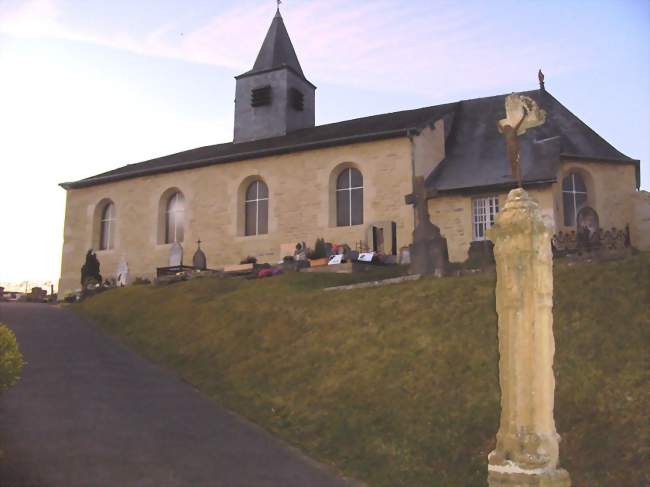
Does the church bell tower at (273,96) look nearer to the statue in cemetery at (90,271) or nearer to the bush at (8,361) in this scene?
the statue in cemetery at (90,271)

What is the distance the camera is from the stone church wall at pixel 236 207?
25.0 meters

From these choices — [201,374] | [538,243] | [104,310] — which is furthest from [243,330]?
[538,243]

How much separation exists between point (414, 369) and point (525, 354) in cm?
553

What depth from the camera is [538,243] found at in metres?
6.21

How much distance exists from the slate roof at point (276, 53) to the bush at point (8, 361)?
2516 cm

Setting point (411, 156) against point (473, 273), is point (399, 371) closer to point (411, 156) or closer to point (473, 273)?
point (473, 273)

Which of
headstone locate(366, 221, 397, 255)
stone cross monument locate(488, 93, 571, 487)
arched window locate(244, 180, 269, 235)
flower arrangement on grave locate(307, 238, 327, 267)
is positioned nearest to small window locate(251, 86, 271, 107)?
arched window locate(244, 180, 269, 235)

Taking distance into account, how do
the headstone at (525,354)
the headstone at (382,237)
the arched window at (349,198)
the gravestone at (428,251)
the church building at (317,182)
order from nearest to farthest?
the headstone at (525,354)
the gravestone at (428,251)
the church building at (317,182)
the headstone at (382,237)
the arched window at (349,198)

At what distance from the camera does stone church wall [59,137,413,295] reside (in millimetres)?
25047

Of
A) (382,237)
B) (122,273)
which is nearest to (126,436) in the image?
(382,237)

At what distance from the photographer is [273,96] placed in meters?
31.9

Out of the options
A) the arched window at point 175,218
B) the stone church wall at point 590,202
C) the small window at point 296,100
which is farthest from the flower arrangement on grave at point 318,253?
the small window at point 296,100

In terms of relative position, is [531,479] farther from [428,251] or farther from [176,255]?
[176,255]

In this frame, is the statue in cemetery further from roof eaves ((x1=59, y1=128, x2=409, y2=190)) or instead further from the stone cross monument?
the stone cross monument
